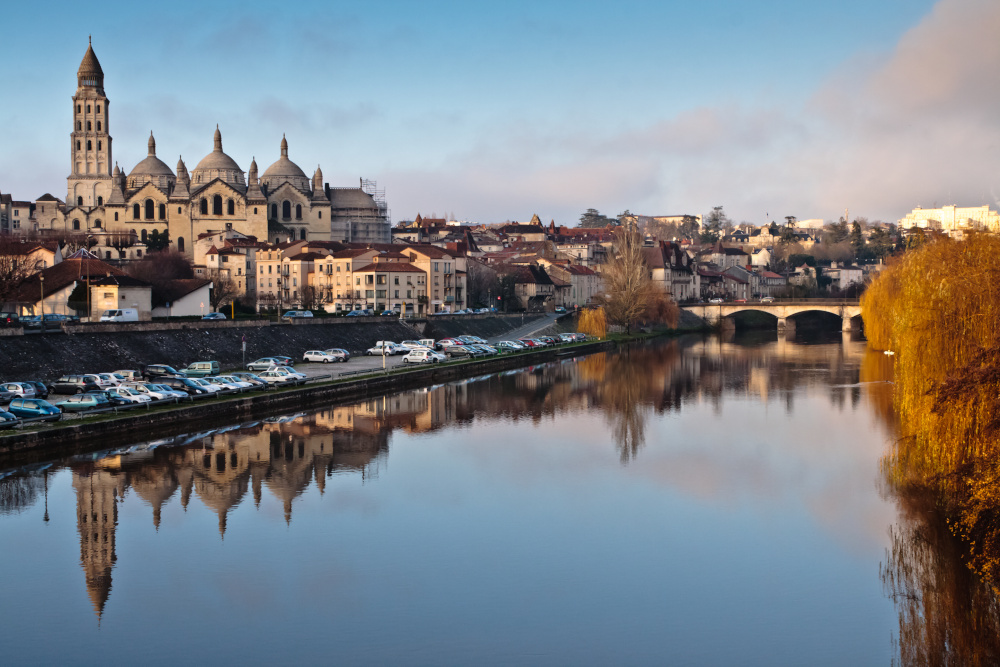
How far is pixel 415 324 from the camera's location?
5712 cm

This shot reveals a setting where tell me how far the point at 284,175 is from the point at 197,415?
7681 centimetres

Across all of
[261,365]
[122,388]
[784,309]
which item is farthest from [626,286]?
[122,388]

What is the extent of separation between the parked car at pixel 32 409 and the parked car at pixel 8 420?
1.89 feet

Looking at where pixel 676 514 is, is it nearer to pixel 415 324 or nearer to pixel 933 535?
pixel 933 535

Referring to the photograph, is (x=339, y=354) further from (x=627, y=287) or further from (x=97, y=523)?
(x=627, y=287)

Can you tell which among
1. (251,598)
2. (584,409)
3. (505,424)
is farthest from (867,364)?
(251,598)

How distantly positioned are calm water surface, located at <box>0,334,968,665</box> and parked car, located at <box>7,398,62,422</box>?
2.14 meters

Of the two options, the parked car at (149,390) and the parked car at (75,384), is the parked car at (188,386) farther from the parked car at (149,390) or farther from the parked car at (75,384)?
the parked car at (75,384)

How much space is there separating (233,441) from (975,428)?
17803 mm

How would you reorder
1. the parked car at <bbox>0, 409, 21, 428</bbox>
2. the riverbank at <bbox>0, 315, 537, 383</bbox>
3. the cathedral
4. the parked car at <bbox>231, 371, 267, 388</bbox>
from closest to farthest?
1. the parked car at <bbox>0, 409, 21, 428</bbox>
2. the riverbank at <bbox>0, 315, 537, 383</bbox>
3. the parked car at <bbox>231, 371, 267, 388</bbox>
4. the cathedral

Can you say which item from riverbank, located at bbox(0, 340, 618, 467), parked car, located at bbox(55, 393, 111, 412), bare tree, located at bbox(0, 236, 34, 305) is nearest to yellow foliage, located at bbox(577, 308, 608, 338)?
riverbank, located at bbox(0, 340, 618, 467)

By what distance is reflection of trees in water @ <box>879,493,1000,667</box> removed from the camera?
1243cm

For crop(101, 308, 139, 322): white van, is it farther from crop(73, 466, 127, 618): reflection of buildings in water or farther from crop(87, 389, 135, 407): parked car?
crop(73, 466, 127, 618): reflection of buildings in water

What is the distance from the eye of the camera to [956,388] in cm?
1440
